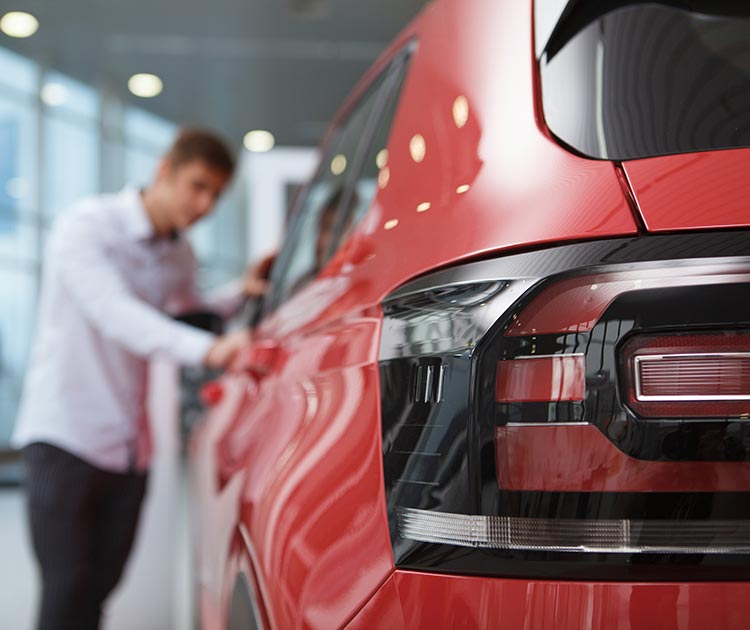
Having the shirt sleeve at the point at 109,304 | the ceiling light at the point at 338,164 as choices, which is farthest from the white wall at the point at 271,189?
the ceiling light at the point at 338,164

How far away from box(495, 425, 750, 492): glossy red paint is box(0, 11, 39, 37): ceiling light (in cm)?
844

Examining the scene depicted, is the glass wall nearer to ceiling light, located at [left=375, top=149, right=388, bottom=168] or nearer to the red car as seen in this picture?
ceiling light, located at [left=375, top=149, right=388, bottom=168]

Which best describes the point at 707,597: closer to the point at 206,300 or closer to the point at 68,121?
the point at 206,300

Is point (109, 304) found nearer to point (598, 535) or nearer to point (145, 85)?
point (598, 535)

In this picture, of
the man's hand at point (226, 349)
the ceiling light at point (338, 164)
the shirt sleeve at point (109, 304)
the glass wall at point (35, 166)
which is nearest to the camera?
the ceiling light at point (338, 164)

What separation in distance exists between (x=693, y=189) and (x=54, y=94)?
10092 mm

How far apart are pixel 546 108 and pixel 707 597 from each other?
0.49m

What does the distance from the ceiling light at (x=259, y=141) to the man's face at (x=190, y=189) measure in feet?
29.7

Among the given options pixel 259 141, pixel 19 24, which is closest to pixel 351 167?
pixel 19 24

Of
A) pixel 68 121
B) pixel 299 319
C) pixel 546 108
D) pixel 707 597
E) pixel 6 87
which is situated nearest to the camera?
pixel 707 597

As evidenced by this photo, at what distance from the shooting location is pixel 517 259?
2.64 ft

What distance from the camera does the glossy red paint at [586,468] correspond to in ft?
2.44

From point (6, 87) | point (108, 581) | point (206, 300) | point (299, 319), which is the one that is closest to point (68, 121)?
point (6, 87)

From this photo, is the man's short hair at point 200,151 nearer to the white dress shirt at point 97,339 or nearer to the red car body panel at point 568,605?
the white dress shirt at point 97,339
